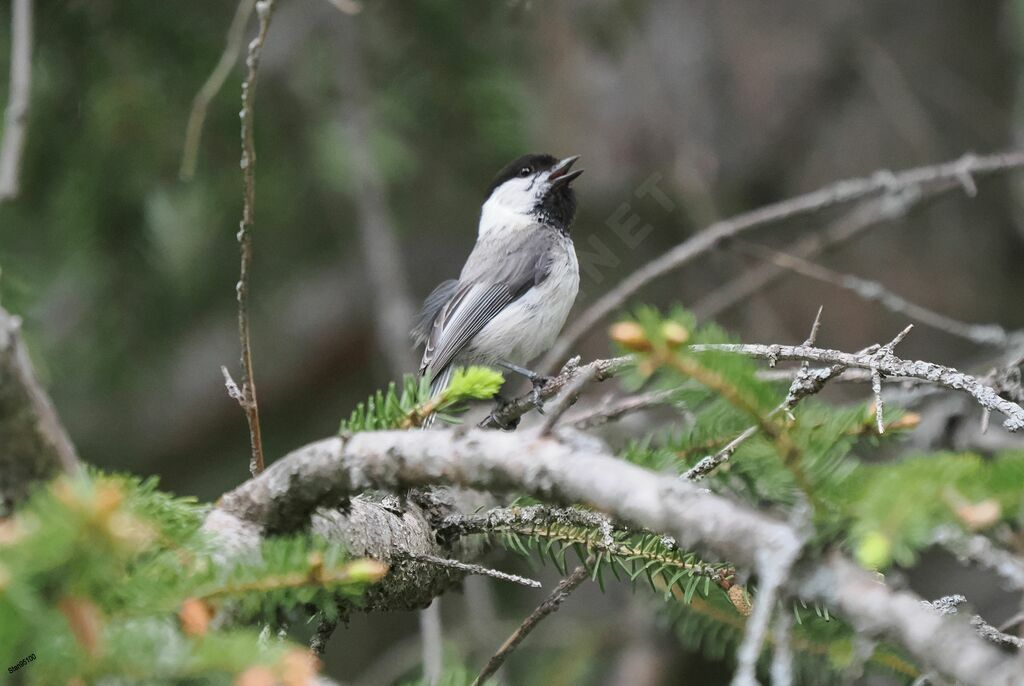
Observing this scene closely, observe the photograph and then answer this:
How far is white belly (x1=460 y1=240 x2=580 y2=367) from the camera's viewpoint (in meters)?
3.50

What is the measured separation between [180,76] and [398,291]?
1.11 meters

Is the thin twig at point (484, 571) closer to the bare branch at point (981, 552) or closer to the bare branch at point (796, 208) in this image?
the bare branch at point (981, 552)

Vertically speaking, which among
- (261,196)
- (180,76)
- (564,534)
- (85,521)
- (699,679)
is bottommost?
(699,679)

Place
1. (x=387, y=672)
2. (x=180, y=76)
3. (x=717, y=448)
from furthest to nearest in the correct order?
(x=387, y=672), (x=180, y=76), (x=717, y=448)

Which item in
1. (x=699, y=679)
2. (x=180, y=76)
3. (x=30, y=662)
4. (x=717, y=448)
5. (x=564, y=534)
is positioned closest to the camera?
(x=30, y=662)

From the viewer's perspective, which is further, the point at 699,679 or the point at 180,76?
the point at 699,679

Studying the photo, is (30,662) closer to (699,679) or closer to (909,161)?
(699,679)

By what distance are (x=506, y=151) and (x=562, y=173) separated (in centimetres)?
25

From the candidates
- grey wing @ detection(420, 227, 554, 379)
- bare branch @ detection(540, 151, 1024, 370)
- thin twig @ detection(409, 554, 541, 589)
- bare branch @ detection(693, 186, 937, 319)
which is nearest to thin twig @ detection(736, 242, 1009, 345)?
bare branch @ detection(540, 151, 1024, 370)

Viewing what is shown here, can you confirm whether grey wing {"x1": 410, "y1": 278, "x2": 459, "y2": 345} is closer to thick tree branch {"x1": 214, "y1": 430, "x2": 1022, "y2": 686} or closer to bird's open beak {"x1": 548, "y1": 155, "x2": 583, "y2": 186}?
bird's open beak {"x1": 548, "y1": 155, "x2": 583, "y2": 186}

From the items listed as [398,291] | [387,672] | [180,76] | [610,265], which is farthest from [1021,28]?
[387,672]

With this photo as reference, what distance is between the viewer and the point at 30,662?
1.11 metres

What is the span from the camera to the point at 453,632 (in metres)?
4.05

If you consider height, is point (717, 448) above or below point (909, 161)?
below
